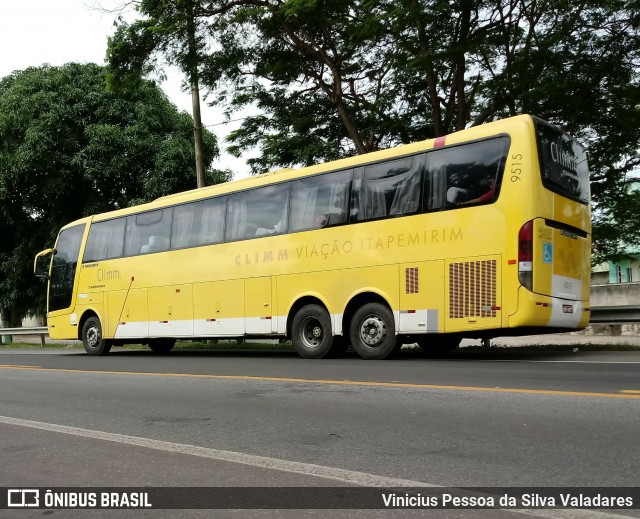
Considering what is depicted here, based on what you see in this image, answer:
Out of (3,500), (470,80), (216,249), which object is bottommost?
(3,500)

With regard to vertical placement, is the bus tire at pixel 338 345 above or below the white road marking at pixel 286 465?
above

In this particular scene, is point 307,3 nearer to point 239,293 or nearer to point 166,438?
point 239,293

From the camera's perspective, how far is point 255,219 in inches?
561

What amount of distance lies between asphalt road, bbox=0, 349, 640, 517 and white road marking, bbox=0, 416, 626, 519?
14mm

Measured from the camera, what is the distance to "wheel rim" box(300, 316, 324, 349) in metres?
13.1

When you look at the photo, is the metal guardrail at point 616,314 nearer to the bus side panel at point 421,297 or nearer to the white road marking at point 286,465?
the bus side panel at point 421,297

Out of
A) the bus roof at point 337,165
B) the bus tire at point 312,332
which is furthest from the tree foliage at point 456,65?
the bus tire at point 312,332

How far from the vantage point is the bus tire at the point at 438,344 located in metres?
13.1

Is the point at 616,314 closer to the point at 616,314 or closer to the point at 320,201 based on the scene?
the point at 616,314

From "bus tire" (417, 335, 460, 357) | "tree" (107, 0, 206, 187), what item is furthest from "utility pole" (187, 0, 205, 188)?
"bus tire" (417, 335, 460, 357)

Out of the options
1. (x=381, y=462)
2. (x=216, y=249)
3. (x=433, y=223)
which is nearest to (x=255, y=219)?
(x=216, y=249)

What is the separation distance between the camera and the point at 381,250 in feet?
39.6

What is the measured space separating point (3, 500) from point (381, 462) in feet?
7.60

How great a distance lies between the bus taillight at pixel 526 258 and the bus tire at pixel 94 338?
11.3 m
